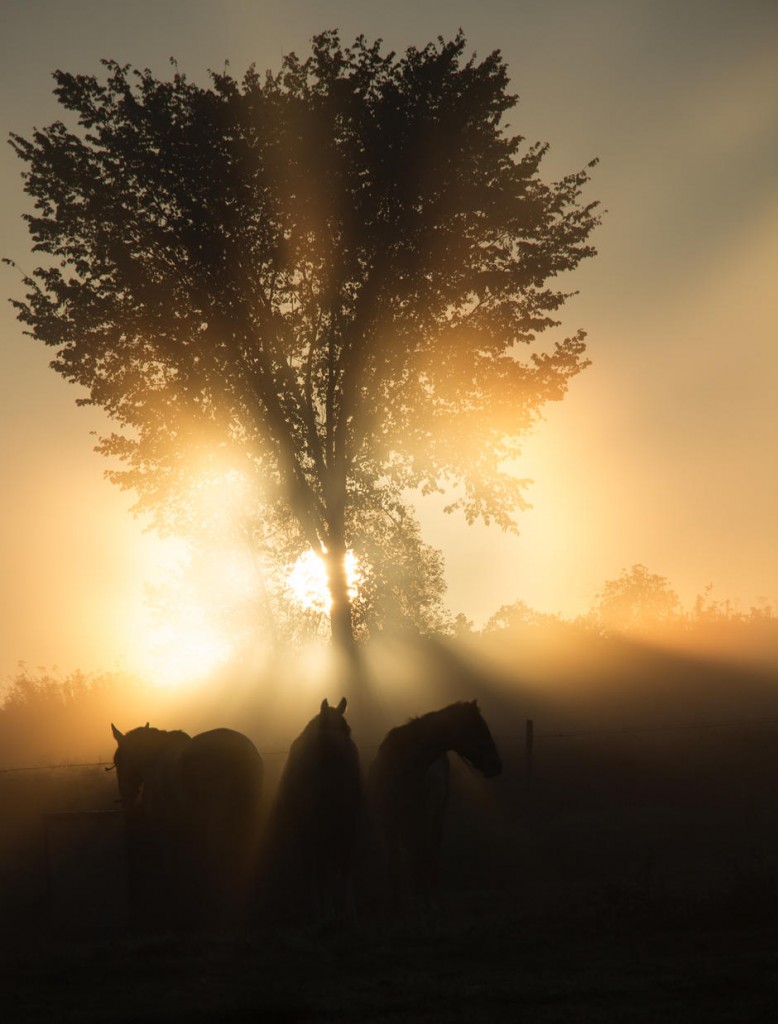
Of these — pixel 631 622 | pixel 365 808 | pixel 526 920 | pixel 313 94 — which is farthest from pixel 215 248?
pixel 631 622

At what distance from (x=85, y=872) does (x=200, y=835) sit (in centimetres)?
167

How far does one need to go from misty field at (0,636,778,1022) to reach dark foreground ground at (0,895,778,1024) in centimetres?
4

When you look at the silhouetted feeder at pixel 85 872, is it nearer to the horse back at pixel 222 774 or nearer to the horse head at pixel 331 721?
the horse back at pixel 222 774

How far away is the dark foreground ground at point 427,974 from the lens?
9.24m

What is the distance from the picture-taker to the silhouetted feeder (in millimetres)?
16344

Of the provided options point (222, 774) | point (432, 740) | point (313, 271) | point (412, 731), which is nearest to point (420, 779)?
point (432, 740)

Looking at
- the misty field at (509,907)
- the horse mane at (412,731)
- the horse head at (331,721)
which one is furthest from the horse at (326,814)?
the horse mane at (412,731)

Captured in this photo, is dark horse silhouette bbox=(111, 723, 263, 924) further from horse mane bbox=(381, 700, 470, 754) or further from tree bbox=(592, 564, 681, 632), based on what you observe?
tree bbox=(592, 564, 681, 632)

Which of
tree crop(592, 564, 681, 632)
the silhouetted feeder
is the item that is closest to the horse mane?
the silhouetted feeder

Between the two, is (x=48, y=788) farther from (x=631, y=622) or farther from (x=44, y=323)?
(x=631, y=622)

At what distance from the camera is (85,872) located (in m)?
16.5

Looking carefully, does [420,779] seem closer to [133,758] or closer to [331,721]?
[331,721]

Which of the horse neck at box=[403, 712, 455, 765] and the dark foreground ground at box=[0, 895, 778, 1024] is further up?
the horse neck at box=[403, 712, 455, 765]

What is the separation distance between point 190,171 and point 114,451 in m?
7.08
